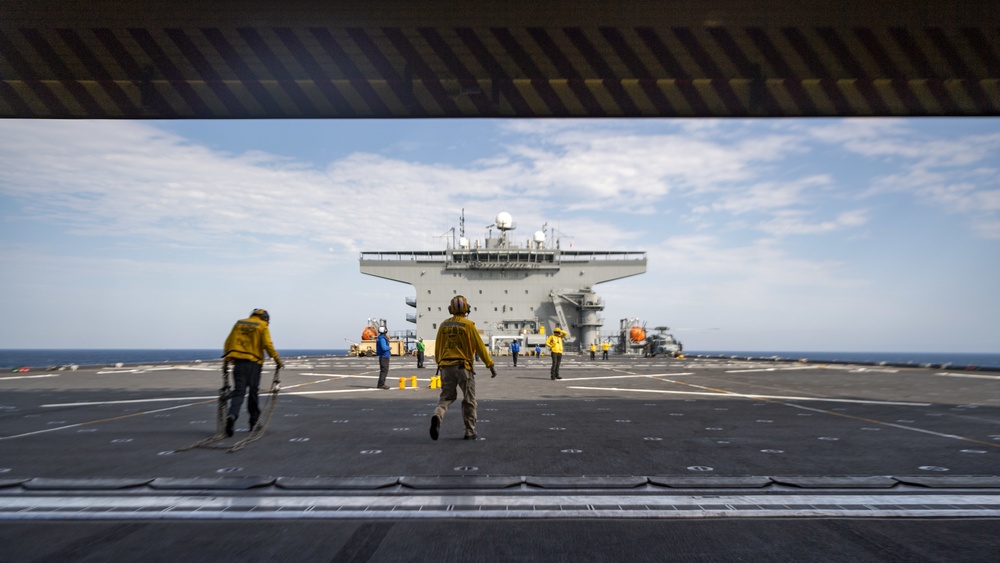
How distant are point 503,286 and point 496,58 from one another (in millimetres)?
47322

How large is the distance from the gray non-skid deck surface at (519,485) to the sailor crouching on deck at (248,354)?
0.56 meters

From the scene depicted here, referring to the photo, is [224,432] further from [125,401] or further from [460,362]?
[125,401]

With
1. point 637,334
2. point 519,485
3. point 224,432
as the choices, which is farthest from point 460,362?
point 637,334

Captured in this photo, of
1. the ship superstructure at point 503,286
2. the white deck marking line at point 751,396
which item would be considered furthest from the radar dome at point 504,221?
the white deck marking line at point 751,396

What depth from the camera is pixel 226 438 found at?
925 cm

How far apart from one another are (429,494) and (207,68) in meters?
6.75

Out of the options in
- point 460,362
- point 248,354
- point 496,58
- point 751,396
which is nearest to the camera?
point 496,58

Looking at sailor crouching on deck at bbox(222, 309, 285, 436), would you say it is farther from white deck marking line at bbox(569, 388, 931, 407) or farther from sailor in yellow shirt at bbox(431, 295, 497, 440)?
white deck marking line at bbox(569, 388, 931, 407)

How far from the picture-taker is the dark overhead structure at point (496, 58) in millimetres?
7840

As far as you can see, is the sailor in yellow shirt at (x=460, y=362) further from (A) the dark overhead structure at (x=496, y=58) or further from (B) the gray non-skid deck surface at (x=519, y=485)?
(A) the dark overhead structure at (x=496, y=58)

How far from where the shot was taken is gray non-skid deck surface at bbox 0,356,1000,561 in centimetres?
431

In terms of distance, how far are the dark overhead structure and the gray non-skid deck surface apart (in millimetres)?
4754

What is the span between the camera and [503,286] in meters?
55.8

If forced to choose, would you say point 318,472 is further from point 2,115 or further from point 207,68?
point 2,115
